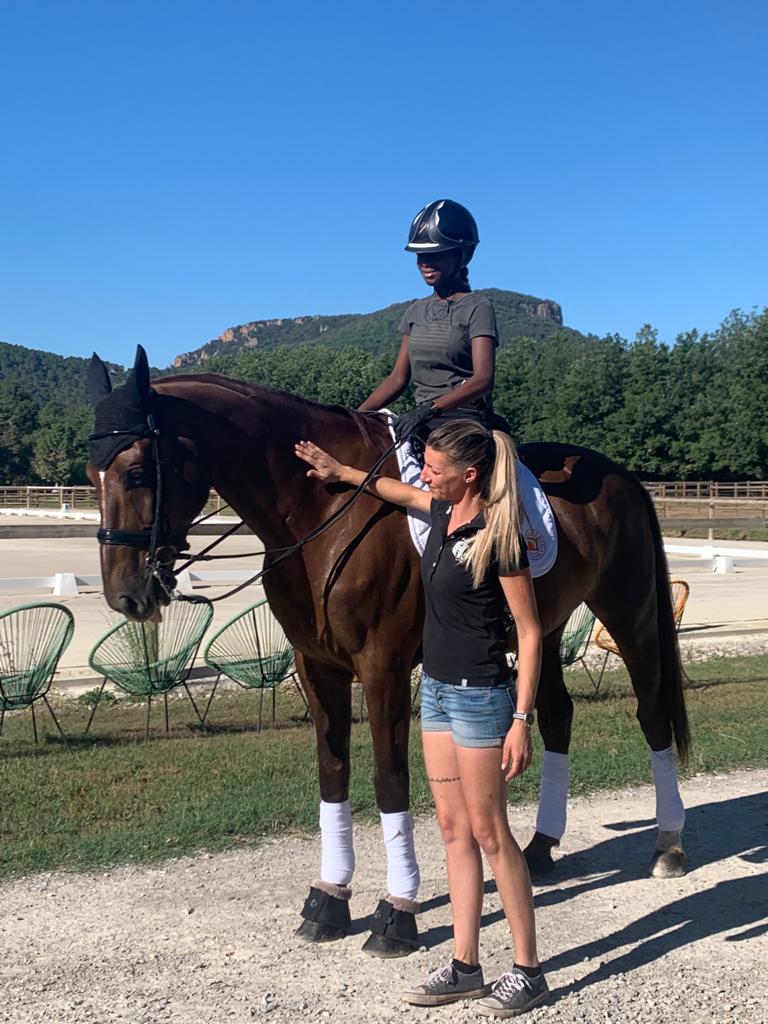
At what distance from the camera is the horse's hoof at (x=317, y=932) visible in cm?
437

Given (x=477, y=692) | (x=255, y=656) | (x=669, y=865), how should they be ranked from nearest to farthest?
(x=477, y=692) → (x=669, y=865) → (x=255, y=656)

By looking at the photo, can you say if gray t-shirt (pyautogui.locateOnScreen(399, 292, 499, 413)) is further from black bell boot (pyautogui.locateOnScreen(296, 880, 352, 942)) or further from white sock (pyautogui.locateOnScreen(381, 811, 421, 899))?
black bell boot (pyautogui.locateOnScreen(296, 880, 352, 942))

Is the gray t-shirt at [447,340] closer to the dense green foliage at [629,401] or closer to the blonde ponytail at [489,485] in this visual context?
the blonde ponytail at [489,485]

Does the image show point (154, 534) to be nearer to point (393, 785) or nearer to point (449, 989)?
point (393, 785)

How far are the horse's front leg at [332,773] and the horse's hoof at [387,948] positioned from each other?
11.0 inches

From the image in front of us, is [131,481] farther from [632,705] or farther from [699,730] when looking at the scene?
[632,705]

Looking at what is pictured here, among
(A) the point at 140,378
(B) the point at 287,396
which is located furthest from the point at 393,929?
(A) the point at 140,378

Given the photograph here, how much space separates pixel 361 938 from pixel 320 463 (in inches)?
85.3

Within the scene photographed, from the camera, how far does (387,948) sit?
4.21m

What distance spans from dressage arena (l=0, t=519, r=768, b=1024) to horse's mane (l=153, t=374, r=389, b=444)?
7.67ft

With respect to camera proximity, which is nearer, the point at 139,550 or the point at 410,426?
the point at 139,550

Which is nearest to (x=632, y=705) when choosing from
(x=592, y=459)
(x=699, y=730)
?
(x=699, y=730)

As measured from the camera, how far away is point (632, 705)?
980 centimetres

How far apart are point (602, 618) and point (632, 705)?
14.4 ft
